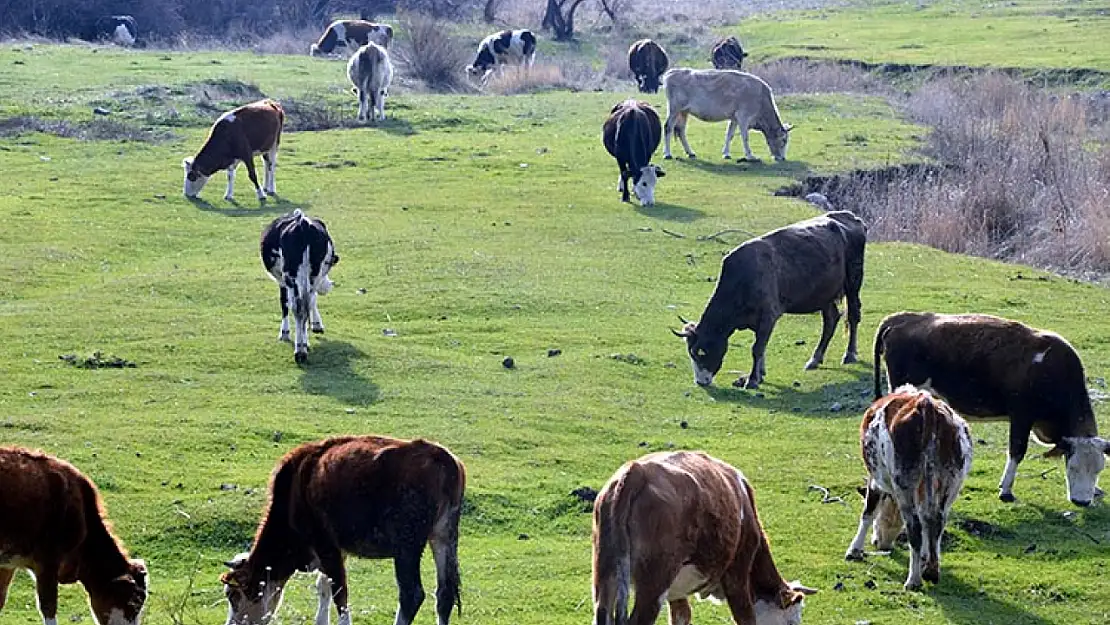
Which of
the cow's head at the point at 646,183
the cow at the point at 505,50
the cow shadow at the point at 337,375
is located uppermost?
the cow shadow at the point at 337,375

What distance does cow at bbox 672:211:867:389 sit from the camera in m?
18.7

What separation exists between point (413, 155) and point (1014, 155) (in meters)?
12.7

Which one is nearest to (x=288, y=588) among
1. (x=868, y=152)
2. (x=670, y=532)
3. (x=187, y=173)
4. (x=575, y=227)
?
(x=670, y=532)

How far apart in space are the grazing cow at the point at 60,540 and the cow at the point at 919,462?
17.3 feet

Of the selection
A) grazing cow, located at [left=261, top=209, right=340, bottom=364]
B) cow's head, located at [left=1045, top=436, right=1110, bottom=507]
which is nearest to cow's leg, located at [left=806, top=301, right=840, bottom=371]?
cow's head, located at [left=1045, top=436, right=1110, bottom=507]

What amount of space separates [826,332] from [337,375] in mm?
6111

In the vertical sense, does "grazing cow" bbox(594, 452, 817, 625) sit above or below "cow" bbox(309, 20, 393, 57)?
above

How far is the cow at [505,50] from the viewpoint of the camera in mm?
54125

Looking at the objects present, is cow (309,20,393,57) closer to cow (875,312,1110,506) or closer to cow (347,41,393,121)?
cow (347,41,393,121)

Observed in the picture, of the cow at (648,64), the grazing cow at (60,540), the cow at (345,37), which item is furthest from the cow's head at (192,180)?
the cow at (345,37)

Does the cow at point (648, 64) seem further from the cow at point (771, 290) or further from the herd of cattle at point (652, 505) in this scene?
the herd of cattle at point (652, 505)

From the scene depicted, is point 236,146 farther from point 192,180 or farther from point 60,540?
point 60,540

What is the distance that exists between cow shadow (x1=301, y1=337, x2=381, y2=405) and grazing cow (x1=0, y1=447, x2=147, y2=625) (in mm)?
7235

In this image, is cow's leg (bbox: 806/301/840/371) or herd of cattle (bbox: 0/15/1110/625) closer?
herd of cattle (bbox: 0/15/1110/625)
